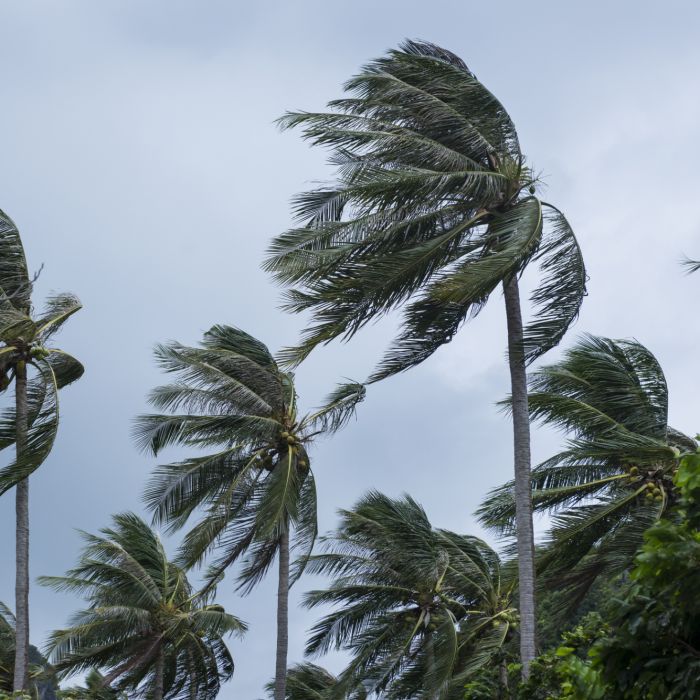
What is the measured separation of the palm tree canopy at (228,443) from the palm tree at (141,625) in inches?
135

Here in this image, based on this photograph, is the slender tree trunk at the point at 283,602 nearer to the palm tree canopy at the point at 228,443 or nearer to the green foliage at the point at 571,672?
the palm tree canopy at the point at 228,443

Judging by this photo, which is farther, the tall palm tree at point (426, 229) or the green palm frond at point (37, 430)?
the green palm frond at point (37, 430)

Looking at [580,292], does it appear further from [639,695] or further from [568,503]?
[639,695]

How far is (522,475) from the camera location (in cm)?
1808

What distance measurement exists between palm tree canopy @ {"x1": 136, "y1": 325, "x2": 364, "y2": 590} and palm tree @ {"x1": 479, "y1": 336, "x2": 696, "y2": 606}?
4117mm

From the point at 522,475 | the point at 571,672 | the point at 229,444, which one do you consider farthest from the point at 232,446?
the point at 571,672

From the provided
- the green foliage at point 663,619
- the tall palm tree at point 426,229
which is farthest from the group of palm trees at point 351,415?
the green foliage at point 663,619

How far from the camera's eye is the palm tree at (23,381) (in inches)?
838

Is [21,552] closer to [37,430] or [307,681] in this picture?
[37,430]

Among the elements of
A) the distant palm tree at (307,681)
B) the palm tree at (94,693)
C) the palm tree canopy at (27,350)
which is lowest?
the palm tree at (94,693)

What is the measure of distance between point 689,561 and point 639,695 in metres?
1.06

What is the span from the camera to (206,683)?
30969 mm

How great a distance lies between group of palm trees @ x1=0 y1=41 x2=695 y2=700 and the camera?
17.6 metres

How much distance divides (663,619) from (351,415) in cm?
1774
